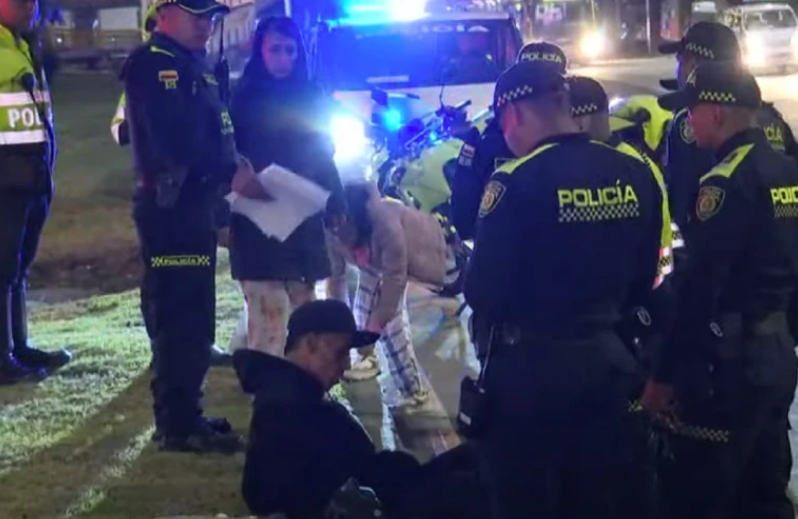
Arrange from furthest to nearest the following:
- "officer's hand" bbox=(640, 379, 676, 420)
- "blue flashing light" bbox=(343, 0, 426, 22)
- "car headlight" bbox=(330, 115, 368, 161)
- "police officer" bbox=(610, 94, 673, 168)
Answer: "blue flashing light" bbox=(343, 0, 426, 22)
"car headlight" bbox=(330, 115, 368, 161)
"police officer" bbox=(610, 94, 673, 168)
"officer's hand" bbox=(640, 379, 676, 420)

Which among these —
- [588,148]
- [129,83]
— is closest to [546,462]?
[588,148]

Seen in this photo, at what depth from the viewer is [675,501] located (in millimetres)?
4723

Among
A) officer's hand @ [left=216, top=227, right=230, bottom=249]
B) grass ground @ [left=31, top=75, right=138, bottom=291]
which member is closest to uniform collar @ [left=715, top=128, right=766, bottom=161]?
officer's hand @ [left=216, top=227, right=230, bottom=249]

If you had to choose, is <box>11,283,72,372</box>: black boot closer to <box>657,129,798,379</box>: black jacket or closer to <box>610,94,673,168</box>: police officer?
<box>610,94,673,168</box>: police officer

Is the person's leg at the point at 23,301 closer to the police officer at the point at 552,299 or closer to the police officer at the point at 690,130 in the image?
the police officer at the point at 690,130

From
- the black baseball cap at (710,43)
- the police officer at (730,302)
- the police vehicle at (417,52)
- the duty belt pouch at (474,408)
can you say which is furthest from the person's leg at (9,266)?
the police vehicle at (417,52)

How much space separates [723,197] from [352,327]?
139 centimetres

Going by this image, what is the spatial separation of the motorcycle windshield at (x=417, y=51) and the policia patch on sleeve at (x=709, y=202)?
29.4 feet

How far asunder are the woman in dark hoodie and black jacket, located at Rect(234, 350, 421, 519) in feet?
4.74

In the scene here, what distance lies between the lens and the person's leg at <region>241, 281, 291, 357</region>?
6.32m

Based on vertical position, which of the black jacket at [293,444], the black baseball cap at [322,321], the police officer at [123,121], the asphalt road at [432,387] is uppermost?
the police officer at [123,121]

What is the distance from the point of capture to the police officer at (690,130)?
17.8ft

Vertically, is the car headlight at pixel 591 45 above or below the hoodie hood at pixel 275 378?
below

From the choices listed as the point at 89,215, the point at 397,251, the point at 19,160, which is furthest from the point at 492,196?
the point at 89,215
